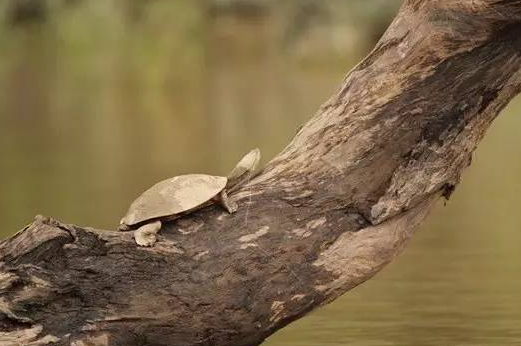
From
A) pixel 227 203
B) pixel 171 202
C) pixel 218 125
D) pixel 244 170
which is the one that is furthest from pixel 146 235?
pixel 218 125

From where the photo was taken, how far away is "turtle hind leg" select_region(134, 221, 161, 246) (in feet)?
→ 16.3

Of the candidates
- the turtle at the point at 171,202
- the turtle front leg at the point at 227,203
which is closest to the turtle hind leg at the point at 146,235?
the turtle at the point at 171,202

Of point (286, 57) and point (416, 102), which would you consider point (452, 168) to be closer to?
point (416, 102)

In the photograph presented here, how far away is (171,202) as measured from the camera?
5.07 m

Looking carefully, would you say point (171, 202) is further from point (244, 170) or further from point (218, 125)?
point (218, 125)

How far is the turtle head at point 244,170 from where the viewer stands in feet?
17.3

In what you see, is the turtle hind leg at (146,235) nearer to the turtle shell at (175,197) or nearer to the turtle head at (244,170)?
the turtle shell at (175,197)

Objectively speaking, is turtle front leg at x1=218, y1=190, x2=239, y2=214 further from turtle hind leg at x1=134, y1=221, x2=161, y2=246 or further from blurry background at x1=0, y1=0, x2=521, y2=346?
blurry background at x1=0, y1=0, x2=521, y2=346

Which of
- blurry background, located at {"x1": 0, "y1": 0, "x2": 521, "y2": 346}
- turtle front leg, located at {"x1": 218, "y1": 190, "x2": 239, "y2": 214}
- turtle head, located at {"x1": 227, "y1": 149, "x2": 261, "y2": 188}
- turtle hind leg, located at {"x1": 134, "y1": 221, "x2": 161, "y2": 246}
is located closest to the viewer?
turtle hind leg, located at {"x1": 134, "y1": 221, "x2": 161, "y2": 246}

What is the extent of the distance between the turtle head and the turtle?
0.07 metres

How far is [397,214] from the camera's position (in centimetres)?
524

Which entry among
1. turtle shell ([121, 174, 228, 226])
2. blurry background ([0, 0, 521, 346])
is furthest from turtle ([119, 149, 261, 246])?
blurry background ([0, 0, 521, 346])

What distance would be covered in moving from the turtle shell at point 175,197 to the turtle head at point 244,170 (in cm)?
13

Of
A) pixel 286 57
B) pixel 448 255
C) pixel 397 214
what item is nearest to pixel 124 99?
pixel 286 57
